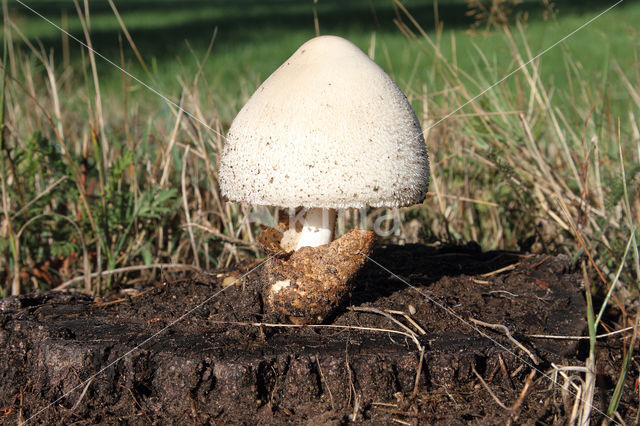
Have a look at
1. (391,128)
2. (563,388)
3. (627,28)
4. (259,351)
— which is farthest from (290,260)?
(627,28)

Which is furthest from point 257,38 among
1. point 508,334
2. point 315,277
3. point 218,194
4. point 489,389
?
point 489,389

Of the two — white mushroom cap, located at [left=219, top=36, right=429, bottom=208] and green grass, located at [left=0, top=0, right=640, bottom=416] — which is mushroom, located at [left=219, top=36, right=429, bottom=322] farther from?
green grass, located at [left=0, top=0, right=640, bottom=416]

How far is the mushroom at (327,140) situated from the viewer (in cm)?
217

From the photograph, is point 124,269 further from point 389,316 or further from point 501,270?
point 501,270

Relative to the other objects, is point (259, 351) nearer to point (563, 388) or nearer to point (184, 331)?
point (184, 331)

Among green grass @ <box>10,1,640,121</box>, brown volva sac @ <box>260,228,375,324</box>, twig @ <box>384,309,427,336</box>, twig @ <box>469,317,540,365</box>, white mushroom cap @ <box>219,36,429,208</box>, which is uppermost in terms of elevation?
green grass @ <box>10,1,640,121</box>

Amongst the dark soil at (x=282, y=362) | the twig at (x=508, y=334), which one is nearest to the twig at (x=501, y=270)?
the dark soil at (x=282, y=362)

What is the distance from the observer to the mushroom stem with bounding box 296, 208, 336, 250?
2594mm

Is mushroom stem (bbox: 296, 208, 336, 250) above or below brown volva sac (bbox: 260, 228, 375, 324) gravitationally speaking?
above

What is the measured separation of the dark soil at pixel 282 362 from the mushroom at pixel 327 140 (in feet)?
1.75

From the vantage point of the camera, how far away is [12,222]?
3.36 meters

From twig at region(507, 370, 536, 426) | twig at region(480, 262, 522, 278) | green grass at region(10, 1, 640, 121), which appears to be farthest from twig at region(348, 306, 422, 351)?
green grass at region(10, 1, 640, 121)

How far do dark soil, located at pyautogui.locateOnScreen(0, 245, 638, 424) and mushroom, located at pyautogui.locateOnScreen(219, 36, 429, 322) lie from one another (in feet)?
1.75

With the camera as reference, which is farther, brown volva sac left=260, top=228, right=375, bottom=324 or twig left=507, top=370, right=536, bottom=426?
brown volva sac left=260, top=228, right=375, bottom=324
